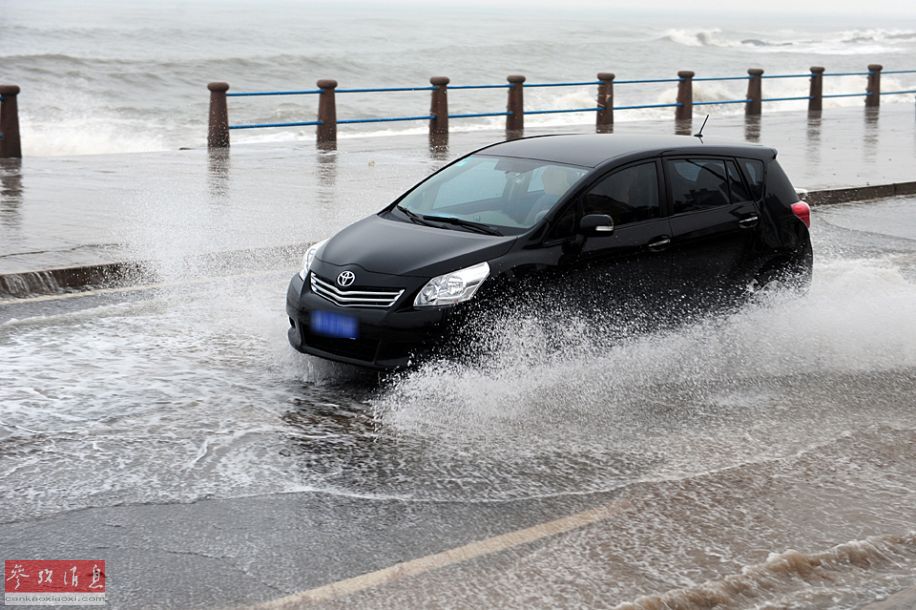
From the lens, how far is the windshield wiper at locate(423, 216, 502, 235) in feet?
23.0

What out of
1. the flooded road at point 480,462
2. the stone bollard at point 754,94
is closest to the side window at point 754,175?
the flooded road at point 480,462

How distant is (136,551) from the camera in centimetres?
456

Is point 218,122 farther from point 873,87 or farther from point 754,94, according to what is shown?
point 873,87

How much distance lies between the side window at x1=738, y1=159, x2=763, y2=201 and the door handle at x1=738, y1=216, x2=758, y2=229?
0.18m

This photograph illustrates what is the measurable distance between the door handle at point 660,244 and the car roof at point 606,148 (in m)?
0.59

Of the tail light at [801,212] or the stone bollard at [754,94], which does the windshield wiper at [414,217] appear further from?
the stone bollard at [754,94]

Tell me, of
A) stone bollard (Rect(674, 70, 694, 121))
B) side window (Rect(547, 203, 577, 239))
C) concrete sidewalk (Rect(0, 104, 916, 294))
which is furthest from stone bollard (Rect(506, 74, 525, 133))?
side window (Rect(547, 203, 577, 239))

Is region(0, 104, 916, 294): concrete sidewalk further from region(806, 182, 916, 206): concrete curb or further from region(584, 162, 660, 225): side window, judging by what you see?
region(584, 162, 660, 225): side window

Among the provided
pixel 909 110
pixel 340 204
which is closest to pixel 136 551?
pixel 340 204

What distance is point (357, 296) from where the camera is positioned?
6594mm

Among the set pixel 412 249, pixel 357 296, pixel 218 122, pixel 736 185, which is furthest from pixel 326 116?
pixel 357 296

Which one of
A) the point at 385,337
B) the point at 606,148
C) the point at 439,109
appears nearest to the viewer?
the point at 385,337

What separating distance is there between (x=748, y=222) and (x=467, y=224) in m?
2.08

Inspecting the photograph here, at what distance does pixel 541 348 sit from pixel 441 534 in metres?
2.11
